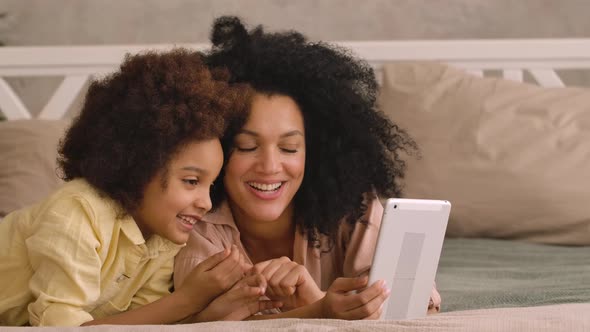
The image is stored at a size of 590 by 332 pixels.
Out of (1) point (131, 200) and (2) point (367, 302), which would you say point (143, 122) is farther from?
(2) point (367, 302)

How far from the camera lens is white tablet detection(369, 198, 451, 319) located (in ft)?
4.56

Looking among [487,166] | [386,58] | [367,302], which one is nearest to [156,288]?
[367,302]

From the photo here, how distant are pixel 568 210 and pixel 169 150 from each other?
108 centimetres

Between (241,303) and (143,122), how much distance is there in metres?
0.31

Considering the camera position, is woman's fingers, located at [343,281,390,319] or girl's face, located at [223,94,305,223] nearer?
woman's fingers, located at [343,281,390,319]

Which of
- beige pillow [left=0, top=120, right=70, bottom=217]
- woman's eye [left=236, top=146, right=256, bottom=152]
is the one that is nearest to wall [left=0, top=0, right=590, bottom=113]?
beige pillow [left=0, top=120, right=70, bottom=217]

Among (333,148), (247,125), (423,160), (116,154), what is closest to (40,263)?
(116,154)

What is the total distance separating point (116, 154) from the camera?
1459 millimetres

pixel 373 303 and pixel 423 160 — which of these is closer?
pixel 373 303

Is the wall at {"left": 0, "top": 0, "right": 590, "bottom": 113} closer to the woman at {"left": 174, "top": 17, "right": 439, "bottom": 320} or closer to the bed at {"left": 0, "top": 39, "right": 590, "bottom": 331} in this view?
the bed at {"left": 0, "top": 39, "right": 590, "bottom": 331}

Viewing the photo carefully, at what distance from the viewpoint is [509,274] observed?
6.46 ft

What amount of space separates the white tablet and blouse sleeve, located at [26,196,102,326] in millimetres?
401

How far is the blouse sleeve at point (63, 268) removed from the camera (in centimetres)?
138

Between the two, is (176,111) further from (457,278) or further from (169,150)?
(457,278)
